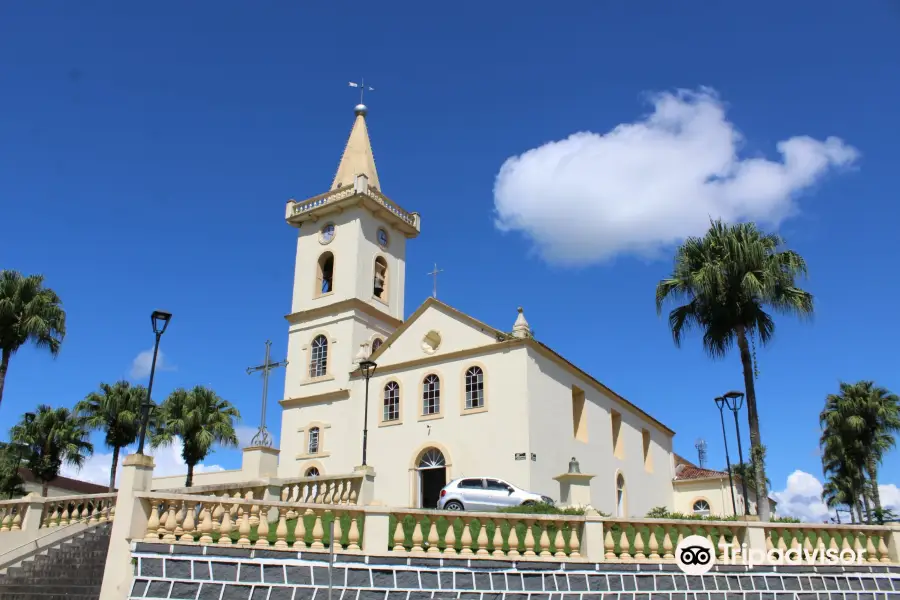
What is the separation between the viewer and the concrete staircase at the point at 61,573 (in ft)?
45.9

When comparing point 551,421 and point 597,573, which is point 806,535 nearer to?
point 597,573

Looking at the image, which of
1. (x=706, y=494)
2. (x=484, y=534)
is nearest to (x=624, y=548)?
(x=484, y=534)

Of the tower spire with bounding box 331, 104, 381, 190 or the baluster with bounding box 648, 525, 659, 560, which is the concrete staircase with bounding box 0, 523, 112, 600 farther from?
the tower spire with bounding box 331, 104, 381, 190

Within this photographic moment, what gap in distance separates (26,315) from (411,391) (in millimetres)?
14457

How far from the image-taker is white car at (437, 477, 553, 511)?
20219mm

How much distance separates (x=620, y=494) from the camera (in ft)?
104

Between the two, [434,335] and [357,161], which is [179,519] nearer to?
[434,335]

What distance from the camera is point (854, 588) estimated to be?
13812 millimetres

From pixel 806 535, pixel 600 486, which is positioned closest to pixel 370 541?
pixel 806 535

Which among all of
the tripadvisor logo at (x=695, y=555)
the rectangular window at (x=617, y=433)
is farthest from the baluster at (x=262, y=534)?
the rectangular window at (x=617, y=433)

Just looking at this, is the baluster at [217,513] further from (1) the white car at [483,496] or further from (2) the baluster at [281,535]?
(1) the white car at [483,496]

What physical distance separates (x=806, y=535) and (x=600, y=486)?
15774 millimetres

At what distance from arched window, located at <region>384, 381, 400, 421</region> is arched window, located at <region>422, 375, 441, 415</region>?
3.85 ft

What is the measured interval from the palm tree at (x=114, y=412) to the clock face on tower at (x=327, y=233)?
10906mm
